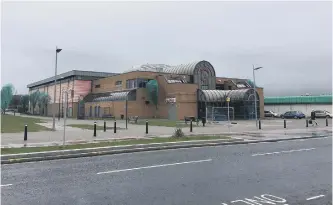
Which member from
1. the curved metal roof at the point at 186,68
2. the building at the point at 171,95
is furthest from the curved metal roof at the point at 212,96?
the curved metal roof at the point at 186,68

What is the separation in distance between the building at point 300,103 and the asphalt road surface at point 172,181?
198ft

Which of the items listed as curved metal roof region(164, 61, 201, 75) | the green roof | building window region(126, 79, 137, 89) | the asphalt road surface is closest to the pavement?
the asphalt road surface

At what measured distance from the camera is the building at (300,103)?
65037mm

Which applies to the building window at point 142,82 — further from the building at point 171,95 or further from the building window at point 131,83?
the building window at point 131,83

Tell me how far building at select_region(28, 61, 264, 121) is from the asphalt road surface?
36252 millimetres

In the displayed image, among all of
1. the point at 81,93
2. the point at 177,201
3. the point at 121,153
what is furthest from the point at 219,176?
the point at 81,93

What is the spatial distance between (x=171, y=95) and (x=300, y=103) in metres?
32.9

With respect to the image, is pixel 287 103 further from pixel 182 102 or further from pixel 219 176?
pixel 219 176

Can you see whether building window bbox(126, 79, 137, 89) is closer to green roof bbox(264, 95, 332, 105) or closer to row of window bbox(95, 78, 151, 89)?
row of window bbox(95, 78, 151, 89)

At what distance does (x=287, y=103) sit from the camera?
71688 mm

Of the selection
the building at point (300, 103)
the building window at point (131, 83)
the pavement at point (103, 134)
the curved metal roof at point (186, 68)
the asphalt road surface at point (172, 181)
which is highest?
the curved metal roof at point (186, 68)

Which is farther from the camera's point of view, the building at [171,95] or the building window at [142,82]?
the building window at [142,82]

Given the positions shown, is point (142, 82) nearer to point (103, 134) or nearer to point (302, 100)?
point (302, 100)

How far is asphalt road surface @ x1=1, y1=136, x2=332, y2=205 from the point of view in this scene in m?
5.95
